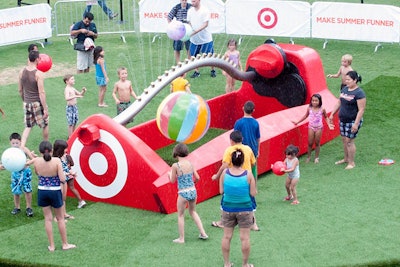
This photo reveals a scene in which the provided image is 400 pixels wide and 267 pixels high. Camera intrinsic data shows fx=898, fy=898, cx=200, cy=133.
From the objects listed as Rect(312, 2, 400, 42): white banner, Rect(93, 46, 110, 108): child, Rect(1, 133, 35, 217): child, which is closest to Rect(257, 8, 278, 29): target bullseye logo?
Rect(312, 2, 400, 42): white banner

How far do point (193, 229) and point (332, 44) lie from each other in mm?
11406

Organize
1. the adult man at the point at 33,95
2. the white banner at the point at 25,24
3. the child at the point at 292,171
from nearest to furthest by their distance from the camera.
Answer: the child at the point at 292,171, the adult man at the point at 33,95, the white banner at the point at 25,24

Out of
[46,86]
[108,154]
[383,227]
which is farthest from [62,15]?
[383,227]

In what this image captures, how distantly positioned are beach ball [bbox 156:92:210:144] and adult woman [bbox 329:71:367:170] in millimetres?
2712

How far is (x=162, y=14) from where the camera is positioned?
22.4 metres

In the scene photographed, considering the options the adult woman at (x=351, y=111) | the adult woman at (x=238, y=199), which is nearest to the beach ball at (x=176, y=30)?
the adult woman at (x=351, y=111)

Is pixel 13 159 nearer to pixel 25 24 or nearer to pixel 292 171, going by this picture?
pixel 292 171

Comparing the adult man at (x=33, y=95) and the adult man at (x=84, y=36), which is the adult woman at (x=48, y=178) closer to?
the adult man at (x=33, y=95)

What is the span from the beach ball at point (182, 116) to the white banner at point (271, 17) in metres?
9.84

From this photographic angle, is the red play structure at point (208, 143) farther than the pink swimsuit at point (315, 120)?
No

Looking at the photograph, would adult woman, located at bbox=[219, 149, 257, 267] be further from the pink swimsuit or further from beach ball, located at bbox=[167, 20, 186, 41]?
beach ball, located at bbox=[167, 20, 186, 41]

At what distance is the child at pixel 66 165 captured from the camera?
447 inches

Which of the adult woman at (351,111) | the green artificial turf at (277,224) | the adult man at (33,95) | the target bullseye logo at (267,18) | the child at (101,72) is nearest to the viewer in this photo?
the green artificial turf at (277,224)

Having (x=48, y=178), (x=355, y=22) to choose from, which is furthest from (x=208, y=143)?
(x=355, y=22)
